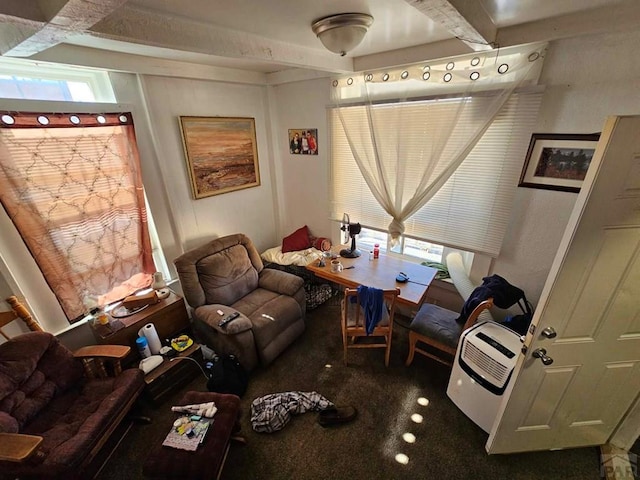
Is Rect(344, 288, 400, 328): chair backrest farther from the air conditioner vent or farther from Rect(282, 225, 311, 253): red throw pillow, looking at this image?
Rect(282, 225, 311, 253): red throw pillow

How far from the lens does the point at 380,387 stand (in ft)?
7.25

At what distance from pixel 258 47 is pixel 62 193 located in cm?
179

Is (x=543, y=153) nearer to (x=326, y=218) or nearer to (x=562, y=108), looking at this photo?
(x=562, y=108)

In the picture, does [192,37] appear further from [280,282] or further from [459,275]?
[459,275]

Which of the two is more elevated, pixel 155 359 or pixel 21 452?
pixel 21 452

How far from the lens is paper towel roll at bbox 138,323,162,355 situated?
2182 millimetres

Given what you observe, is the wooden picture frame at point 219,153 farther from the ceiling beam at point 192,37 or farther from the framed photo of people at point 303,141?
the ceiling beam at point 192,37

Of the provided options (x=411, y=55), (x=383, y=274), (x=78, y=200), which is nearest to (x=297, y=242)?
(x=383, y=274)

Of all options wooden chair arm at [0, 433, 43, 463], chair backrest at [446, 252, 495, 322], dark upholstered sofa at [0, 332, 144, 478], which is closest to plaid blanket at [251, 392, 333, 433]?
dark upholstered sofa at [0, 332, 144, 478]

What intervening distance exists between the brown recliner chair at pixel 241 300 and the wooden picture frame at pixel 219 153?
2.16 ft

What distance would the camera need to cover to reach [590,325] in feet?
4.34

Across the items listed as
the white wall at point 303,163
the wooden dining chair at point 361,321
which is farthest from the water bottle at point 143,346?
the white wall at point 303,163

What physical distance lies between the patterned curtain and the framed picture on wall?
3.21 metres

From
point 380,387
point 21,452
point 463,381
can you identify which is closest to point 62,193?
point 21,452
